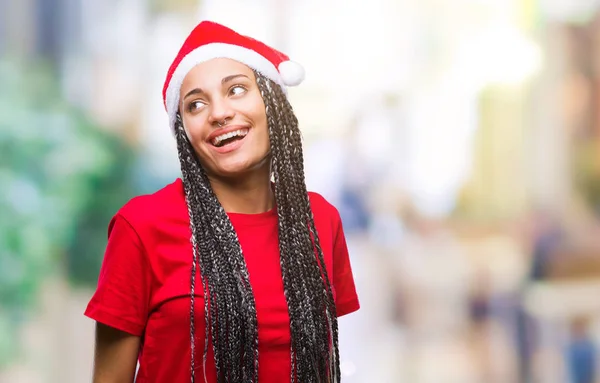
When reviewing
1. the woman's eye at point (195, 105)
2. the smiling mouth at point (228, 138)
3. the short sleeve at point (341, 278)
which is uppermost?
the woman's eye at point (195, 105)

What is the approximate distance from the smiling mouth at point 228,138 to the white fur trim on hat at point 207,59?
0.43 ft

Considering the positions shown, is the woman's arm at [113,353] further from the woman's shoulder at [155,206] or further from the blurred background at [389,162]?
the blurred background at [389,162]

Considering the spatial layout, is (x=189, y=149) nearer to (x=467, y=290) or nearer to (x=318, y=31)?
(x=318, y=31)

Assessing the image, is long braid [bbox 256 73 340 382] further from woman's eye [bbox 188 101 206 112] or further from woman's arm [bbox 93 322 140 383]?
woman's arm [bbox 93 322 140 383]

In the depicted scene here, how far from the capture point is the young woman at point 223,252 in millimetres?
1233

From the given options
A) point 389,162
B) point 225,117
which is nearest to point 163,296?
point 225,117

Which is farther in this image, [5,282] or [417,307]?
[417,307]

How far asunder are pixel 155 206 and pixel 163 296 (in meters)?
0.16

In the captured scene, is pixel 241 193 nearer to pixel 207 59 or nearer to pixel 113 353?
pixel 207 59

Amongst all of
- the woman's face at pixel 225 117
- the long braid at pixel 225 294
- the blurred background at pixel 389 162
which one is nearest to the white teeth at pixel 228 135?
the woman's face at pixel 225 117

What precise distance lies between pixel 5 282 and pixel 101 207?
1.47 feet

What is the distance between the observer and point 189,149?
1349 mm

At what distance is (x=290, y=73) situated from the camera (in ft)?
4.58

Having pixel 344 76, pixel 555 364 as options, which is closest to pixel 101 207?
pixel 344 76
